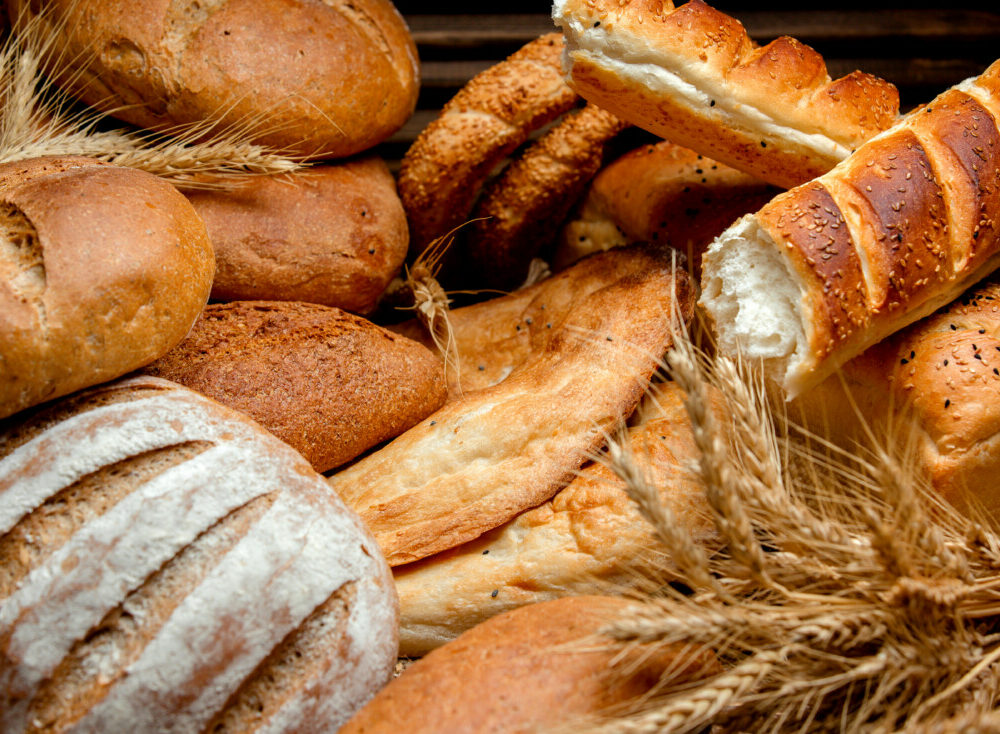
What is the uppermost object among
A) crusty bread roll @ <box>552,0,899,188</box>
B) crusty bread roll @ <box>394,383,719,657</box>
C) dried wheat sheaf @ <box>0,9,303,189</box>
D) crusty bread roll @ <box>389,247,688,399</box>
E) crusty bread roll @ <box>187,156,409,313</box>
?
crusty bread roll @ <box>552,0,899,188</box>

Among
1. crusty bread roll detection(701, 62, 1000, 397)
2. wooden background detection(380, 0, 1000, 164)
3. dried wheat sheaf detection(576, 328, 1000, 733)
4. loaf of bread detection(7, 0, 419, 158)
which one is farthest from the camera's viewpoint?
wooden background detection(380, 0, 1000, 164)

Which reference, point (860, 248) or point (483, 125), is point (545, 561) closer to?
point (860, 248)

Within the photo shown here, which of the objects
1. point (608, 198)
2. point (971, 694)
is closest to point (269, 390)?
point (608, 198)

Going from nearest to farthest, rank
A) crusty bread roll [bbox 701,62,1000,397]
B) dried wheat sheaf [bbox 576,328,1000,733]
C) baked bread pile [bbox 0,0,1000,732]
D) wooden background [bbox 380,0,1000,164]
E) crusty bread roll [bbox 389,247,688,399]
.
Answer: dried wheat sheaf [bbox 576,328,1000,733]
baked bread pile [bbox 0,0,1000,732]
crusty bread roll [bbox 701,62,1000,397]
crusty bread roll [bbox 389,247,688,399]
wooden background [bbox 380,0,1000,164]

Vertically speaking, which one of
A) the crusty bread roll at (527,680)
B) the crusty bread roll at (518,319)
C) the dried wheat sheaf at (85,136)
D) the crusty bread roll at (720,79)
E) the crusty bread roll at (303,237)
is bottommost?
the crusty bread roll at (527,680)

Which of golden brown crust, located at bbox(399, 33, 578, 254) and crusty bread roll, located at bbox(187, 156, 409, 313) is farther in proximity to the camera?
golden brown crust, located at bbox(399, 33, 578, 254)

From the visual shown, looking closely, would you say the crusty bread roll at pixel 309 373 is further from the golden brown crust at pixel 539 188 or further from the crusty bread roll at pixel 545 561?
the golden brown crust at pixel 539 188

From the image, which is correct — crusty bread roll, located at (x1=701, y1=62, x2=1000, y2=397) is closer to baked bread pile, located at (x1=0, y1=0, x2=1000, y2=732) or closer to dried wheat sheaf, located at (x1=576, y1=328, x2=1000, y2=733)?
baked bread pile, located at (x1=0, y1=0, x2=1000, y2=732)

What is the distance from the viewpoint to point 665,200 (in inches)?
68.4

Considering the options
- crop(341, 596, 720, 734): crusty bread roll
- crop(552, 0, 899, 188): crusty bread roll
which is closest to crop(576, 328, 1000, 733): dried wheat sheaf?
crop(341, 596, 720, 734): crusty bread roll

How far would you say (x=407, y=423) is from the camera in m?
1.54

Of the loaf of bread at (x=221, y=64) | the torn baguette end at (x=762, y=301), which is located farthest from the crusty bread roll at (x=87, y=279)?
the torn baguette end at (x=762, y=301)

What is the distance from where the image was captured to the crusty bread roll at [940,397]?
127 centimetres

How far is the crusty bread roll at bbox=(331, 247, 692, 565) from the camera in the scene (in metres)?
1.38
